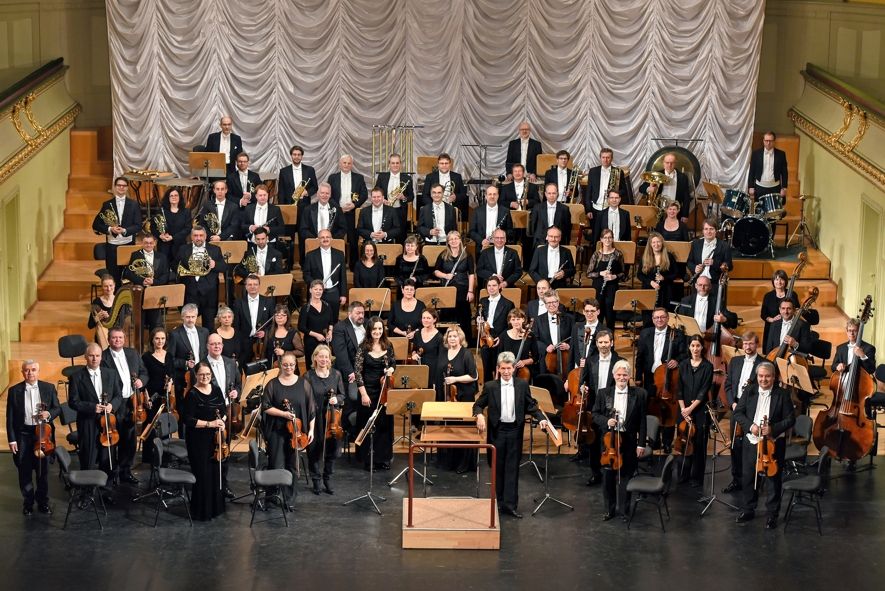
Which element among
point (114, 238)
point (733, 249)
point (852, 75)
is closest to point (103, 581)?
point (114, 238)

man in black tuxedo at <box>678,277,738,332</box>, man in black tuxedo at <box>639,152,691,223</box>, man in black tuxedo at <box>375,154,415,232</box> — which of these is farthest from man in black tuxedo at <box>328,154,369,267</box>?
man in black tuxedo at <box>678,277,738,332</box>

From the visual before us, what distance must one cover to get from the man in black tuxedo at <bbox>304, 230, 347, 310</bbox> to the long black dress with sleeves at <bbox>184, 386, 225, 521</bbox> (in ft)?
7.83

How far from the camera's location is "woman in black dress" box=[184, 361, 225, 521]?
9383 mm

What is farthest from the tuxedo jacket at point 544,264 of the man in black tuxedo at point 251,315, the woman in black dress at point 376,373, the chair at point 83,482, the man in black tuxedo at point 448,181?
the chair at point 83,482

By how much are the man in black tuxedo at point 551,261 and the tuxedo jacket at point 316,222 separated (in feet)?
5.43

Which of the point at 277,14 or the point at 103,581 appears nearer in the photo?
the point at 103,581

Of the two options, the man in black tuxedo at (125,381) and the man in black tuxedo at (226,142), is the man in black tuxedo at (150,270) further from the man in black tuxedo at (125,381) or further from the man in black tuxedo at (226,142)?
the man in black tuxedo at (226,142)

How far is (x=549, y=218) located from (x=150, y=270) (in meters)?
3.26

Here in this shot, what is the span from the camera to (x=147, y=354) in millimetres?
10258

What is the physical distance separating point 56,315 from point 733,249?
5.82 metres

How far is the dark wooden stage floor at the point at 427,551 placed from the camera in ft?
28.4

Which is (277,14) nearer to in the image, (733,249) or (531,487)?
(733,249)

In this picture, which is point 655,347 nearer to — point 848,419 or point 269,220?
point 848,419

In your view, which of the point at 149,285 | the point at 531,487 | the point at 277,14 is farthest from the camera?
the point at 277,14
